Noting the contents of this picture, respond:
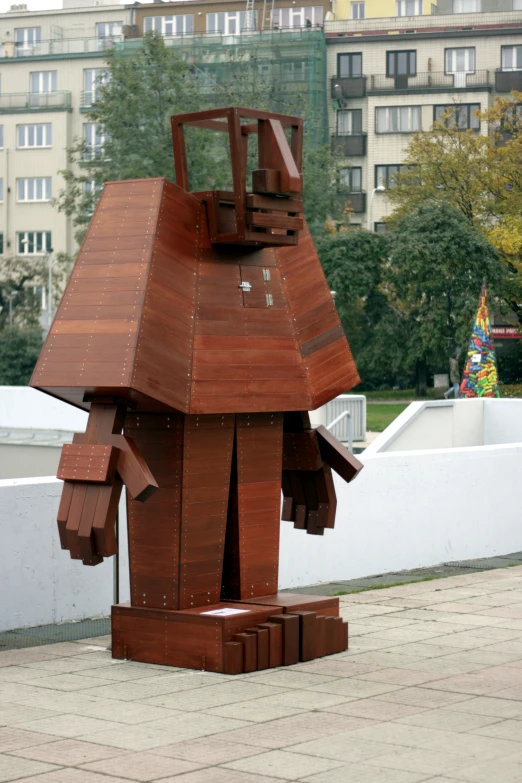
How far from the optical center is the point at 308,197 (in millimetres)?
54500

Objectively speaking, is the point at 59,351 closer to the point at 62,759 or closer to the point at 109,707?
the point at 109,707

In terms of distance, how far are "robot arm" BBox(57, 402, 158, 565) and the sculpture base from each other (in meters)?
0.74

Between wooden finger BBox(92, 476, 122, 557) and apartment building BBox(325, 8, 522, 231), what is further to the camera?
apartment building BBox(325, 8, 522, 231)

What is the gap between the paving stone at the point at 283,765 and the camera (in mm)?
5766

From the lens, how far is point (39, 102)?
7306 cm

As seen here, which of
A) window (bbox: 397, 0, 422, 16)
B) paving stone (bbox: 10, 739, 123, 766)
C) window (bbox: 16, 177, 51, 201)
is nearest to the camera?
paving stone (bbox: 10, 739, 123, 766)

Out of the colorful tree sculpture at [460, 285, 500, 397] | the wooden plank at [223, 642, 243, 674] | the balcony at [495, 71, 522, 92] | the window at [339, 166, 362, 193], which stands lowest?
the wooden plank at [223, 642, 243, 674]

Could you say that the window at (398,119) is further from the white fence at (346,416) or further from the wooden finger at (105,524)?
the wooden finger at (105,524)

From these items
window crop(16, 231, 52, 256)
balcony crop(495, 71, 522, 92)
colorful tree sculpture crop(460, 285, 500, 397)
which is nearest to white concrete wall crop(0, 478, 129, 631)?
colorful tree sculpture crop(460, 285, 500, 397)

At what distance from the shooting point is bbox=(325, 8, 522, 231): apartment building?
6556 cm

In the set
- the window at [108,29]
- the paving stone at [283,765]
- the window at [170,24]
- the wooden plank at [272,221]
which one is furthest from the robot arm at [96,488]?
the window at [108,29]

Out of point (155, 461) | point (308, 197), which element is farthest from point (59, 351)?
point (308, 197)

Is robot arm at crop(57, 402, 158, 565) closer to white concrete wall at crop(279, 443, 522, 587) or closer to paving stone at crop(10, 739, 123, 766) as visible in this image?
paving stone at crop(10, 739, 123, 766)

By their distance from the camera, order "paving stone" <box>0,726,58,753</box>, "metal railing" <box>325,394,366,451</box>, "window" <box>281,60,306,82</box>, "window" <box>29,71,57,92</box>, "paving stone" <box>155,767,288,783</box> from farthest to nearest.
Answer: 1. "window" <box>29,71,57,92</box>
2. "window" <box>281,60,306,82</box>
3. "metal railing" <box>325,394,366,451</box>
4. "paving stone" <box>0,726,58,753</box>
5. "paving stone" <box>155,767,288,783</box>
